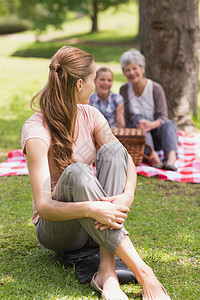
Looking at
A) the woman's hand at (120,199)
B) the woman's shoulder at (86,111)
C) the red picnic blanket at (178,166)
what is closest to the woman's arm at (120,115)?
the red picnic blanket at (178,166)

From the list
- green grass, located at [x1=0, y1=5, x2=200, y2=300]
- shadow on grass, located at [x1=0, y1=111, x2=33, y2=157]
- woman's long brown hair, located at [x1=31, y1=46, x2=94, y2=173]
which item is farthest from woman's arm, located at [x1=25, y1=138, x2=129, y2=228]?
shadow on grass, located at [x1=0, y1=111, x2=33, y2=157]

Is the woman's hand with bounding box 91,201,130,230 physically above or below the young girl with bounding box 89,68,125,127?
above

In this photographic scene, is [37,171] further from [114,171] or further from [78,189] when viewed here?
[114,171]

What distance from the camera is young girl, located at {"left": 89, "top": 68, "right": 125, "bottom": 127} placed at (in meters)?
4.68

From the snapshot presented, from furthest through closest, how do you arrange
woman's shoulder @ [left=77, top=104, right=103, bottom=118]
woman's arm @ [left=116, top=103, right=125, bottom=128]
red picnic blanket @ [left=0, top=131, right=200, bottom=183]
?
woman's arm @ [left=116, top=103, right=125, bottom=128]
red picnic blanket @ [left=0, top=131, right=200, bottom=183]
woman's shoulder @ [left=77, top=104, right=103, bottom=118]

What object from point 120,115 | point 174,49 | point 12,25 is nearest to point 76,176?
point 120,115

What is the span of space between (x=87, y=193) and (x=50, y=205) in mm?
186

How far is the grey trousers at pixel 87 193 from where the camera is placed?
202 cm

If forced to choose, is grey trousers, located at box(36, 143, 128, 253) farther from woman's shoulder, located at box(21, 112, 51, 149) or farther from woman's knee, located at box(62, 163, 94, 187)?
woman's shoulder, located at box(21, 112, 51, 149)

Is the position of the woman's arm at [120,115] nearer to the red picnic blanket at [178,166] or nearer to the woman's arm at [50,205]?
the red picnic blanket at [178,166]

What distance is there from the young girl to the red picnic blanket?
613 mm

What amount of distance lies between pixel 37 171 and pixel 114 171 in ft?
1.26

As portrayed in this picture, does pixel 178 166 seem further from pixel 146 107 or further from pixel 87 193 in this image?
pixel 87 193

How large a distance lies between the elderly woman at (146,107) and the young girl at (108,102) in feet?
0.47
